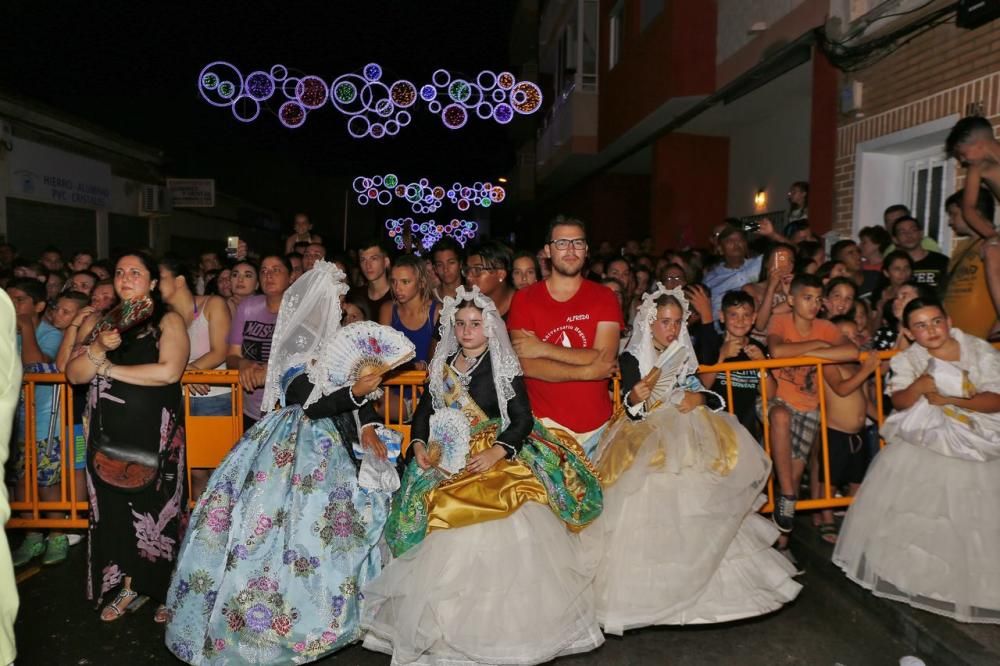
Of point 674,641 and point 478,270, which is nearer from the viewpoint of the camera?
point 674,641

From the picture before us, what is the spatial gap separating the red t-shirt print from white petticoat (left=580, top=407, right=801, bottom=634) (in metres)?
0.39

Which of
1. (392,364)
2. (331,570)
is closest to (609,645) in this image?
(331,570)

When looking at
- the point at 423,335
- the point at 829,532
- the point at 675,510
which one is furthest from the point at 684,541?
the point at 423,335

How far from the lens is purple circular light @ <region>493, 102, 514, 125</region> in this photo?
1494 cm

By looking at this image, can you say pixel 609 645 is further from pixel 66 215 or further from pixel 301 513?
pixel 66 215

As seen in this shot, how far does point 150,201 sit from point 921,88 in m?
20.1

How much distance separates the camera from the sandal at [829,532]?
543 centimetres

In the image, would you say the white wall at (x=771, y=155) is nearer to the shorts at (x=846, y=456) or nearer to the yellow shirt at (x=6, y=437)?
the shorts at (x=846, y=456)

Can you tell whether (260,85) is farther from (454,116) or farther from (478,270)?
(478,270)

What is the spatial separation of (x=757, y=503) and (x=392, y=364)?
232 centimetres

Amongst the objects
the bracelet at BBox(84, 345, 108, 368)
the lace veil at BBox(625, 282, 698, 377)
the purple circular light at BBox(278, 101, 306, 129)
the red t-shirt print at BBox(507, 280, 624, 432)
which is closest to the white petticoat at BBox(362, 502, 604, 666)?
the red t-shirt print at BBox(507, 280, 624, 432)

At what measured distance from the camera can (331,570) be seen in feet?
13.4

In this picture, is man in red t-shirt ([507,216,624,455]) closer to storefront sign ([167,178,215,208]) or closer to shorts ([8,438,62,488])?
shorts ([8,438,62,488])

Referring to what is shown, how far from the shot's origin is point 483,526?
398 centimetres
